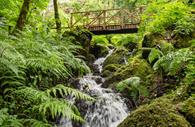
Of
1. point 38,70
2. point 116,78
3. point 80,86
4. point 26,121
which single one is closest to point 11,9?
point 80,86

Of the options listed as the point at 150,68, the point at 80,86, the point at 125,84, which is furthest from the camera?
the point at 80,86

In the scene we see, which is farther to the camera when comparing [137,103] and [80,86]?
[80,86]

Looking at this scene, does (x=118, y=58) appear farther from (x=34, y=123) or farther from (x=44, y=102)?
(x=34, y=123)

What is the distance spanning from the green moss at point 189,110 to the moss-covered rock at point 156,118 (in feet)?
0.53

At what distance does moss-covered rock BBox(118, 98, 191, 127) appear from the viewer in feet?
13.4

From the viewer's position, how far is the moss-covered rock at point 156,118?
4086mm

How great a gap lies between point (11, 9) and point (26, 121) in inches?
218

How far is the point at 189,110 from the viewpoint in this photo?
4.48 metres

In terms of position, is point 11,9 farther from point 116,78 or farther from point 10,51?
point 10,51

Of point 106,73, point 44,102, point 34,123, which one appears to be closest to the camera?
point 34,123

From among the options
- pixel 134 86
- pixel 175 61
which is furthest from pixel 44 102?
pixel 134 86

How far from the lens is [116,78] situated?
9.87 meters

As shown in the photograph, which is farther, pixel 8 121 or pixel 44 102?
pixel 44 102

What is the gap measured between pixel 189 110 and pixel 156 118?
64 centimetres
